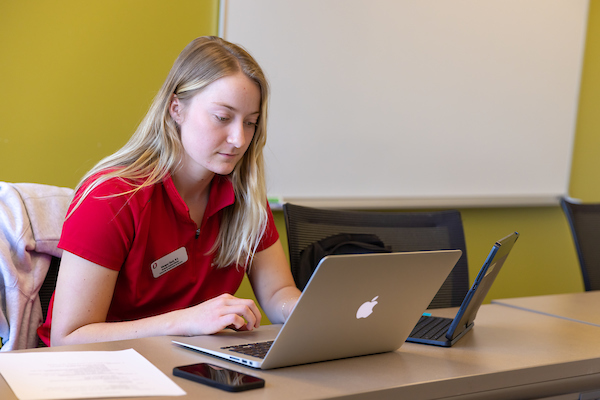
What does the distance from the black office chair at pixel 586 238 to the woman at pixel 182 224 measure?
115 cm

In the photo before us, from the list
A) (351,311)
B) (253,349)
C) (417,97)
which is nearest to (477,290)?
(351,311)

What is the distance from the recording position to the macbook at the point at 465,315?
113 centimetres

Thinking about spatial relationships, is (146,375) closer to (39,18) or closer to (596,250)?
(39,18)

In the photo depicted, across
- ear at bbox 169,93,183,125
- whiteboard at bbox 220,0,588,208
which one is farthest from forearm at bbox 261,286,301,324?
whiteboard at bbox 220,0,588,208

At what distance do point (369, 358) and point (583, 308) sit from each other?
3.01 feet

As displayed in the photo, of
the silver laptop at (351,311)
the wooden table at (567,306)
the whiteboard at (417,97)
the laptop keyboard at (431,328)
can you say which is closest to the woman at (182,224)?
the silver laptop at (351,311)

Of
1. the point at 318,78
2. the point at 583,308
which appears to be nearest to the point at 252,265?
the point at 583,308

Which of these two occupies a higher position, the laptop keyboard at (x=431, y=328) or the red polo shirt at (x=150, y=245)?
the red polo shirt at (x=150, y=245)

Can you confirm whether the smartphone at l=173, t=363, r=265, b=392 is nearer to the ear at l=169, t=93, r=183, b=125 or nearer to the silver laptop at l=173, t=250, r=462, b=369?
the silver laptop at l=173, t=250, r=462, b=369

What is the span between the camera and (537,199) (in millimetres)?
3160

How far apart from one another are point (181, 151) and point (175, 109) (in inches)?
4.1

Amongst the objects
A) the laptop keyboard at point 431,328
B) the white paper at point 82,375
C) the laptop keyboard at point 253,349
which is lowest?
the laptop keyboard at point 431,328

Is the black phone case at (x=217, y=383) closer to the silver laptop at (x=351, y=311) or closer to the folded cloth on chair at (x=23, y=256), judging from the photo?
the silver laptop at (x=351, y=311)

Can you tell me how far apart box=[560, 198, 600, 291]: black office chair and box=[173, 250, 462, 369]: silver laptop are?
1.28m
